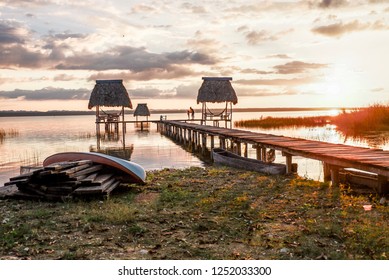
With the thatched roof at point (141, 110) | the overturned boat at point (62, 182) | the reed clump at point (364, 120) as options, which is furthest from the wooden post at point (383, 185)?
the thatched roof at point (141, 110)

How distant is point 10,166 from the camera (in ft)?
60.6

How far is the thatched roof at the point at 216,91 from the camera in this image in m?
41.0

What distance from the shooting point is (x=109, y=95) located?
44.0 meters

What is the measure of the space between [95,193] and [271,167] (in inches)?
227

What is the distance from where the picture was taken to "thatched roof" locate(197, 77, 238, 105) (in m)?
41.0

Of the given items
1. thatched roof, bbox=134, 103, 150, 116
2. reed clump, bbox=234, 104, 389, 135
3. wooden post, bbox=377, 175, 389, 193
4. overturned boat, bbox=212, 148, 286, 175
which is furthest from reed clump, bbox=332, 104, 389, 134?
thatched roof, bbox=134, 103, 150, 116

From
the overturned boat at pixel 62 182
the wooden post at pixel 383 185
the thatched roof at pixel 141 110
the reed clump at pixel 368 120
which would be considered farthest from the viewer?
the thatched roof at pixel 141 110

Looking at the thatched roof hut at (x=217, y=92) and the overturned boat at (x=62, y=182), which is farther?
the thatched roof hut at (x=217, y=92)

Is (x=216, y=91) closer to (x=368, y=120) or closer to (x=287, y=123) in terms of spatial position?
(x=287, y=123)

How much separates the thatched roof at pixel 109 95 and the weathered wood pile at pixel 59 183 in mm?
35310

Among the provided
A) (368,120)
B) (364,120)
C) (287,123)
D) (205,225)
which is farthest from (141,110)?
(205,225)

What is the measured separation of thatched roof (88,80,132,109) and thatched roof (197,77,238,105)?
29.9 ft

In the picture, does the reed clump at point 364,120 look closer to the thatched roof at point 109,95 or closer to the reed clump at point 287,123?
the reed clump at point 287,123
